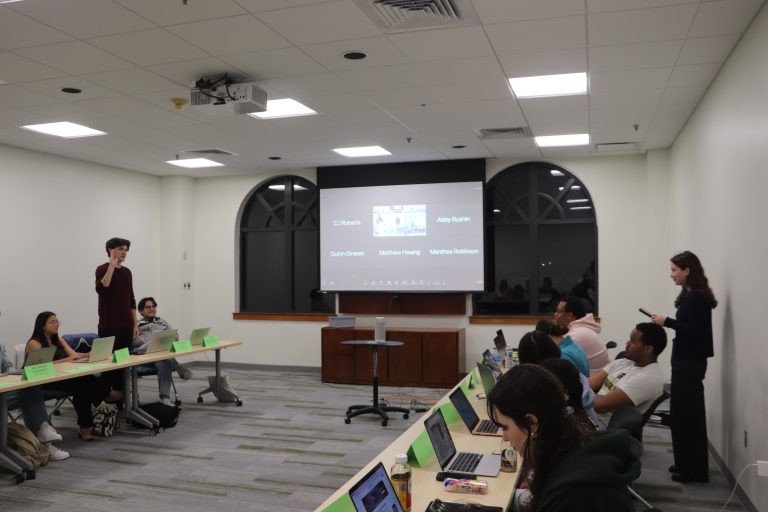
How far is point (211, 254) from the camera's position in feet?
32.6

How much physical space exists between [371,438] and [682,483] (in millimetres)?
2539

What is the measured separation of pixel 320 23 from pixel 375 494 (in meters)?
2.87

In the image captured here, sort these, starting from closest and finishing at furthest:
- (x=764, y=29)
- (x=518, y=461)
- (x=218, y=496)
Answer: (x=518, y=461) < (x=764, y=29) < (x=218, y=496)

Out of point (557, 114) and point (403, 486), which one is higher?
point (557, 114)

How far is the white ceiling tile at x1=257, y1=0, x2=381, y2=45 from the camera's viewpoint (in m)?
3.59

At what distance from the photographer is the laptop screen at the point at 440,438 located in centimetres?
269

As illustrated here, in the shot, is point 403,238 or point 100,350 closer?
point 100,350

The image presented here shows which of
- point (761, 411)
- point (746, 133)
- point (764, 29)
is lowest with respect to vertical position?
point (761, 411)

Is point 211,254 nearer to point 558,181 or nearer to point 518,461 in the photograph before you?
point 558,181

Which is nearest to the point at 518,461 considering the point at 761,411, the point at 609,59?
the point at 761,411

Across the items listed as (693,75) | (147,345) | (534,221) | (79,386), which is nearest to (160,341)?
(147,345)

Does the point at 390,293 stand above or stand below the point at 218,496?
above

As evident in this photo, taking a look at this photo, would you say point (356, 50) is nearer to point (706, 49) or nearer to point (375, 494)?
point (706, 49)

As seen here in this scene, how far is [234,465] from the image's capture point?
16.2 ft
